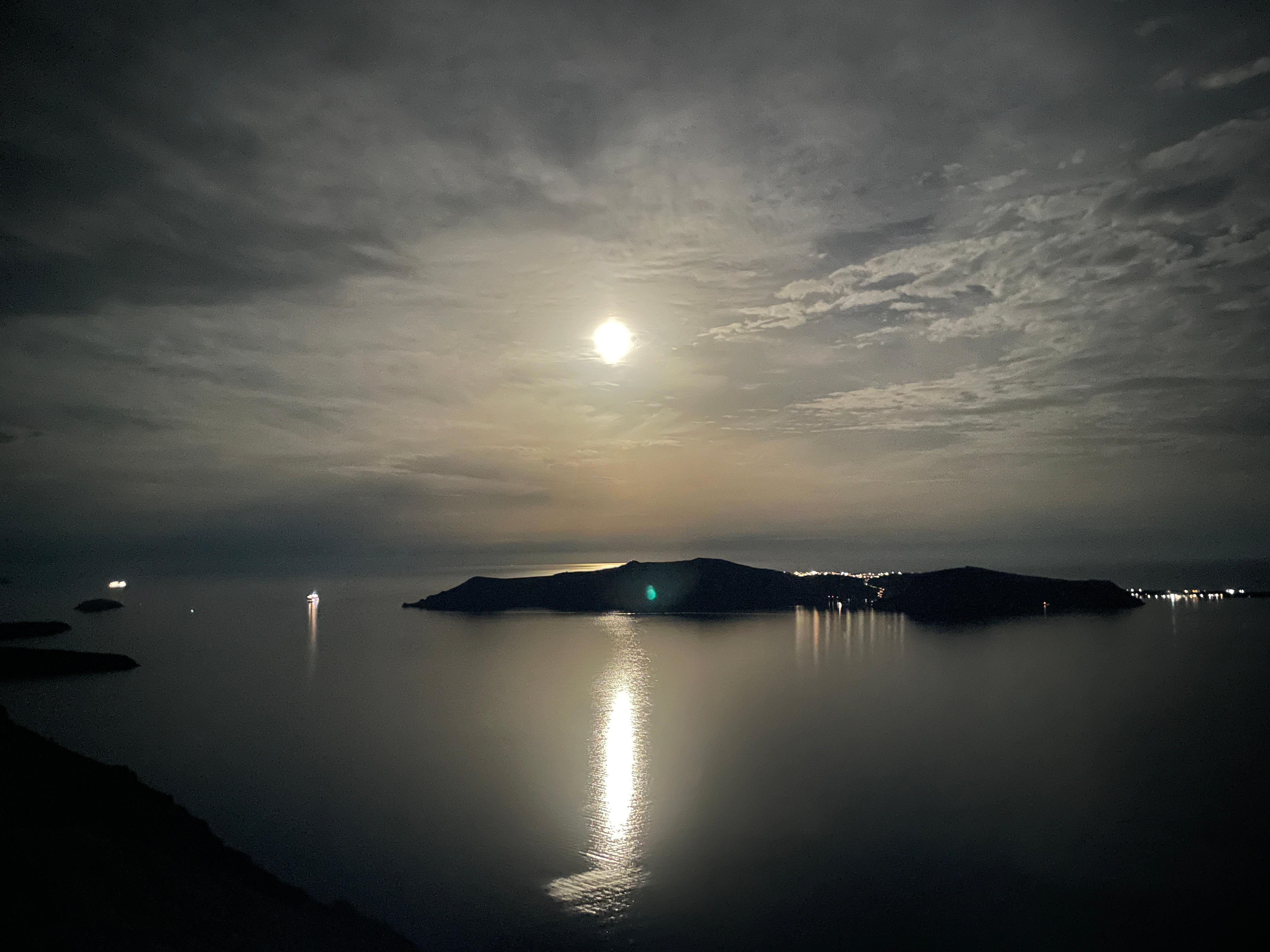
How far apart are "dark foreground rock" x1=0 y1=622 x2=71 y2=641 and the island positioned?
72.4 m

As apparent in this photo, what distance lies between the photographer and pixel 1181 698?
5369cm

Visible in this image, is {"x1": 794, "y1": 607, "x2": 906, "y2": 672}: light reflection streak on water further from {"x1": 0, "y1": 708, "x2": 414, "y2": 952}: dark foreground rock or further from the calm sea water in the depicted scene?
{"x1": 0, "y1": 708, "x2": 414, "y2": 952}: dark foreground rock

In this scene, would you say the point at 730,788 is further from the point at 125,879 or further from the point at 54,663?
the point at 54,663

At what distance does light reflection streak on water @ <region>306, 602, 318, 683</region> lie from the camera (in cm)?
7356

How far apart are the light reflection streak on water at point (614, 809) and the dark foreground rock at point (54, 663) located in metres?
59.3

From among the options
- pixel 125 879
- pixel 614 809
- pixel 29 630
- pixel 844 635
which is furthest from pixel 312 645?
pixel 125 879

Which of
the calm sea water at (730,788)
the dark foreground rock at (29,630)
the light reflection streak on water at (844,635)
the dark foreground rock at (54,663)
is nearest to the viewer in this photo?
the calm sea water at (730,788)

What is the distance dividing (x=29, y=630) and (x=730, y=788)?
139188mm

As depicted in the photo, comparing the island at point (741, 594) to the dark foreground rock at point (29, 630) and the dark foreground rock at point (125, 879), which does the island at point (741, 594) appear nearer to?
the dark foreground rock at point (29, 630)

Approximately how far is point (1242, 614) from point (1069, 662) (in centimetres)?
10076

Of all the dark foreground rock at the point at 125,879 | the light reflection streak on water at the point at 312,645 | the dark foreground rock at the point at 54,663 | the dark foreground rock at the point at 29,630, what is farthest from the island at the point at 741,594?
the dark foreground rock at the point at 125,879

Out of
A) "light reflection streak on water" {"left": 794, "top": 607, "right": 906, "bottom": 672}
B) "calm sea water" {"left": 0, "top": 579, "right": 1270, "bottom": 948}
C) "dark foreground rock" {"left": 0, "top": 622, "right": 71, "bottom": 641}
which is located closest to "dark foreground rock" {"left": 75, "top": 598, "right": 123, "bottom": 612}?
"dark foreground rock" {"left": 0, "top": 622, "right": 71, "bottom": 641}

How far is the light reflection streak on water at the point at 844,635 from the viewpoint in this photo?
84062 millimetres

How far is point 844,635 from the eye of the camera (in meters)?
108
